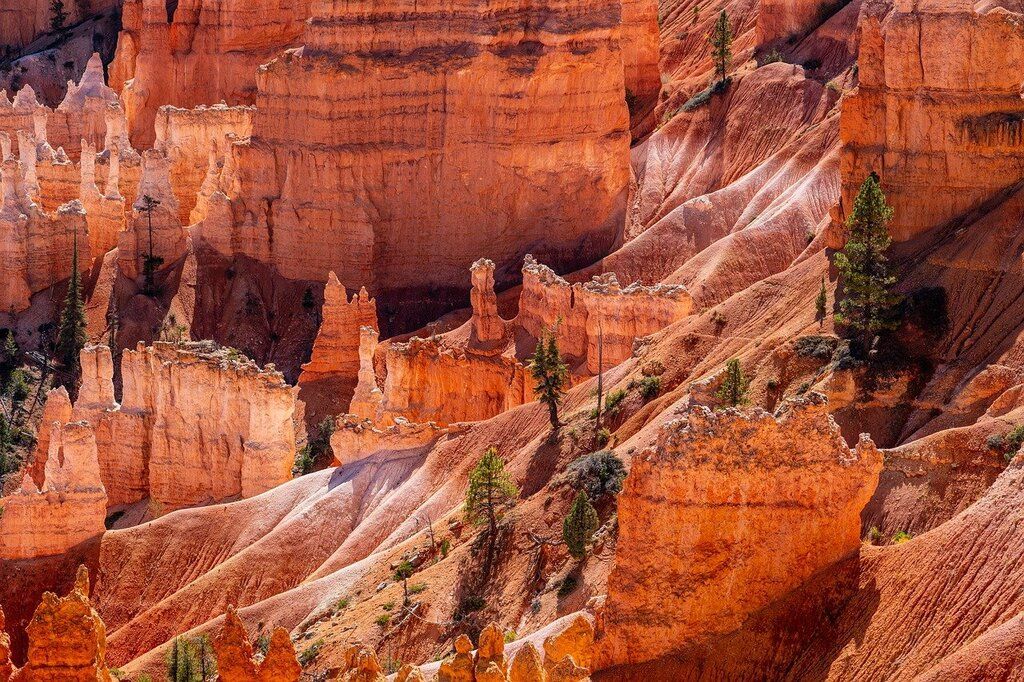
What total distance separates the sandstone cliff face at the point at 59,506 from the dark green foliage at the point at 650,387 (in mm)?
20446

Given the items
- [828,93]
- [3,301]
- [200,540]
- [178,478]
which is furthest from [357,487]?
[3,301]

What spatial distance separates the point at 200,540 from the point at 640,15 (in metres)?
38.8

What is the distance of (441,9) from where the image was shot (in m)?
89.8

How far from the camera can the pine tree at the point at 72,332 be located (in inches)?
3465

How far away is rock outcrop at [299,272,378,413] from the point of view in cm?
8256

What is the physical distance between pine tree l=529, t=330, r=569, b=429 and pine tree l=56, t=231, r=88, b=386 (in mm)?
30322

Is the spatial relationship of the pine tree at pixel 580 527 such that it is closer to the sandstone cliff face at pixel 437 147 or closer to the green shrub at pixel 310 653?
the green shrub at pixel 310 653

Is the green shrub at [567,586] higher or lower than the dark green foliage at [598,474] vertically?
lower

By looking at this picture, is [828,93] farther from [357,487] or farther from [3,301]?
[3,301]

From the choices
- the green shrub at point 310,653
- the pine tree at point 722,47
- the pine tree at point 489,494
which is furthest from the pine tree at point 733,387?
the pine tree at point 722,47

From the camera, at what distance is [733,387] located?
165 ft

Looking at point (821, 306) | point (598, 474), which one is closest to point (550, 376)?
point (821, 306)

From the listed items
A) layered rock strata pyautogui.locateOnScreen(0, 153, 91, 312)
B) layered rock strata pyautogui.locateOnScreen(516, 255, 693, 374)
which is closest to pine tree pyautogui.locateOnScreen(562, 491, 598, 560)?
layered rock strata pyautogui.locateOnScreen(516, 255, 693, 374)

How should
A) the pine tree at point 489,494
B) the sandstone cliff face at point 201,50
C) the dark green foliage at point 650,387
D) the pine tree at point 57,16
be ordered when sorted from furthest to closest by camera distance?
the pine tree at point 57,16 < the sandstone cliff face at point 201,50 < the dark green foliage at point 650,387 < the pine tree at point 489,494
